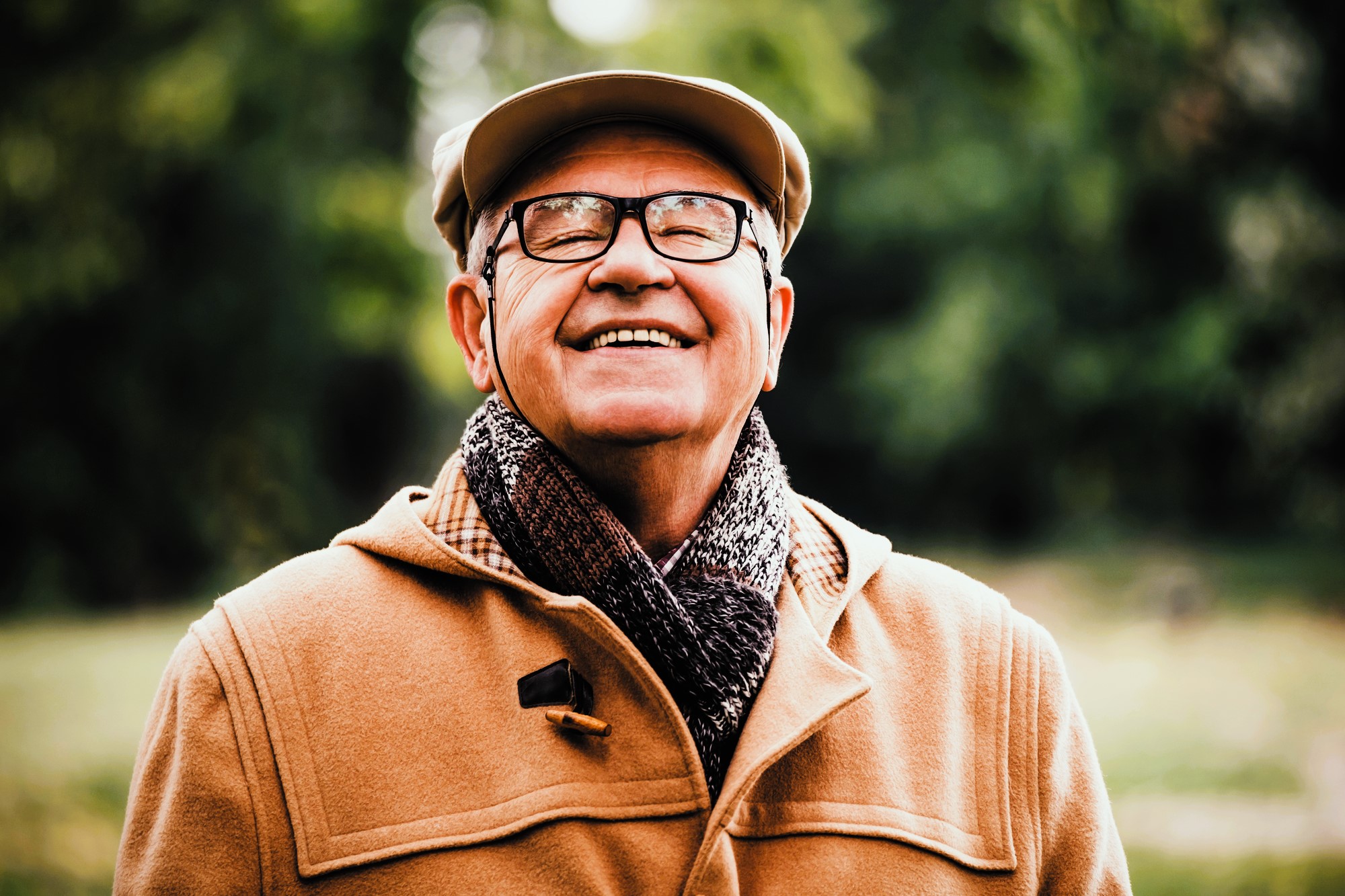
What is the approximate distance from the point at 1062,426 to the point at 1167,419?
1307mm

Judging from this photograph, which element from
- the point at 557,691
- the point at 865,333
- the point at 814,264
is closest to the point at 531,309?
the point at 557,691

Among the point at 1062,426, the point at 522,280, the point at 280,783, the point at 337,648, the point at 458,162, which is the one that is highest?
the point at 1062,426

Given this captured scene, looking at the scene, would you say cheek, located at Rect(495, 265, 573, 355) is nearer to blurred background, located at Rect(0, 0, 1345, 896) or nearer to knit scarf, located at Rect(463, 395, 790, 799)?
knit scarf, located at Rect(463, 395, 790, 799)

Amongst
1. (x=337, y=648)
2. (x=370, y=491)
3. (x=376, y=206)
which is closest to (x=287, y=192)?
(x=376, y=206)

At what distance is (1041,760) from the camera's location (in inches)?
80.3

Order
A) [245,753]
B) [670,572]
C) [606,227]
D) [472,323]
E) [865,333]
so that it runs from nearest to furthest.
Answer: [245,753]
[606,227]
[670,572]
[472,323]
[865,333]

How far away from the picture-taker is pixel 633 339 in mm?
1960

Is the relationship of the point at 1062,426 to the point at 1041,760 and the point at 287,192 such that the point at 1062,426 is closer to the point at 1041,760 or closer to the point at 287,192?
the point at 287,192

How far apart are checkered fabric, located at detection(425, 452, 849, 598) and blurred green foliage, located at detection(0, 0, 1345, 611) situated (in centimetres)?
335

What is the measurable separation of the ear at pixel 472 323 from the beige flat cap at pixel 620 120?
0.14 metres

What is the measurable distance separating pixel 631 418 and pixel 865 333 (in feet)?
49.7

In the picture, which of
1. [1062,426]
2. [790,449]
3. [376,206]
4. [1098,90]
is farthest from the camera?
[790,449]

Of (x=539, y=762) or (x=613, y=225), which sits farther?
(x=613, y=225)

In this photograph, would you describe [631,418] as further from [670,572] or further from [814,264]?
[814,264]
